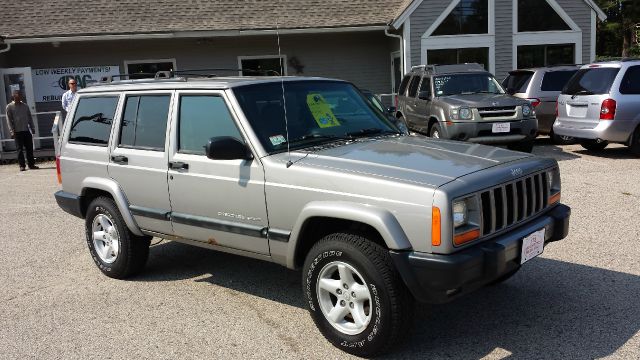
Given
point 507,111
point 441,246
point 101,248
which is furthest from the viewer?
point 507,111

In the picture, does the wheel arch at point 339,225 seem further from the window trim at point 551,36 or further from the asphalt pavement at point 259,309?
the window trim at point 551,36

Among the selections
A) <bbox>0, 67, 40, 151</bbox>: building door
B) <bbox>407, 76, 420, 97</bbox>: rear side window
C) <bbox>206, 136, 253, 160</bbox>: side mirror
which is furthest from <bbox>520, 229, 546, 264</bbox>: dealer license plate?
<bbox>0, 67, 40, 151</bbox>: building door

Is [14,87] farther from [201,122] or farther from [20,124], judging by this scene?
[201,122]

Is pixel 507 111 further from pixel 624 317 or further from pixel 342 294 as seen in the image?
pixel 342 294

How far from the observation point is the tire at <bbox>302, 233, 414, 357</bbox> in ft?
11.7

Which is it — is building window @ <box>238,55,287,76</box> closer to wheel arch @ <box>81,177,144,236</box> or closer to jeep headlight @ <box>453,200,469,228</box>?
wheel arch @ <box>81,177,144,236</box>

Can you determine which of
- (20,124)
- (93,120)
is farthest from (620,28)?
(93,120)

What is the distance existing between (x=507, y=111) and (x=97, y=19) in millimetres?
12022

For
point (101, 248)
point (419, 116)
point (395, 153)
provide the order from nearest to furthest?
point (395, 153) → point (101, 248) → point (419, 116)

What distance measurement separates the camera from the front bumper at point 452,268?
3.38 metres

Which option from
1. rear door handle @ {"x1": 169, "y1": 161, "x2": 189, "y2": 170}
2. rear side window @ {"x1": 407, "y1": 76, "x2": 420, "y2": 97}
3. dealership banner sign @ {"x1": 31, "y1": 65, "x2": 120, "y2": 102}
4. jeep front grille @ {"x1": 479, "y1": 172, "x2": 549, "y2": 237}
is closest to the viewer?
jeep front grille @ {"x1": 479, "y1": 172, "x2": 549, "y2": 237}

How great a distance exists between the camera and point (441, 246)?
11.2 feet

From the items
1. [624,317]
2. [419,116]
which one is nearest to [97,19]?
[419,116]

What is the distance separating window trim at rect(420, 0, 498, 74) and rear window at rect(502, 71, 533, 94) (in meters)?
3.08
